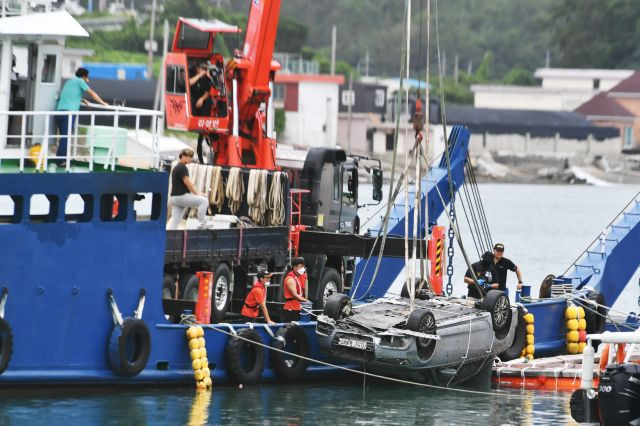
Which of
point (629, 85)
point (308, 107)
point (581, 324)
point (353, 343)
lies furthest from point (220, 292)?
point (629, 85)

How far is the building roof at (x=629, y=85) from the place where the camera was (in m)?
138

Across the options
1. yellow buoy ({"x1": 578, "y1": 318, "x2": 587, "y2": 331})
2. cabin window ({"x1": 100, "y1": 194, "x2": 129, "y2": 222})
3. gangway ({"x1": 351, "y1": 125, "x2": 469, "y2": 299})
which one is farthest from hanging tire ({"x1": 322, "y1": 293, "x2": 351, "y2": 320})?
yellow buoy ({"x1": 578, "y1": 318, "x2": 587, "y2": 331})

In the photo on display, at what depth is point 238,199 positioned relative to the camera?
25953mm

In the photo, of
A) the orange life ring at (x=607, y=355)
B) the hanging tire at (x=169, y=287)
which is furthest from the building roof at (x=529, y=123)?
the orange life ring at (x=607, y=355)

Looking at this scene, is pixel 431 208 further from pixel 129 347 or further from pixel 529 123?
pixel 529 123

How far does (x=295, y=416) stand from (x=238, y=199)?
15.4ft

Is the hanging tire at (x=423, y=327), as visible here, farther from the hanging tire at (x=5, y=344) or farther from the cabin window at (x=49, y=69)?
the cabin window at (x=49, y=69)

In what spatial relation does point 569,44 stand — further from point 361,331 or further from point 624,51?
point 361,331

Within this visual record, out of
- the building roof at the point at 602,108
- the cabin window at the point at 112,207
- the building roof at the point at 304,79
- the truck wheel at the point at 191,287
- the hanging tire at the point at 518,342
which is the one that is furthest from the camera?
the building roof at the point at 602,108

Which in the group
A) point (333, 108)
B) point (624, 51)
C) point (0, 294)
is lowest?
point (0, 294)

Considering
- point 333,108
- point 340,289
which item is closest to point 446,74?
point 333,108

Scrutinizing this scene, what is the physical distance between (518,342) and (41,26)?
9364mm

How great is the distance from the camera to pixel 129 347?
22.2 m

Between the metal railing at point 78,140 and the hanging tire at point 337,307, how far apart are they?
10.5 ft
